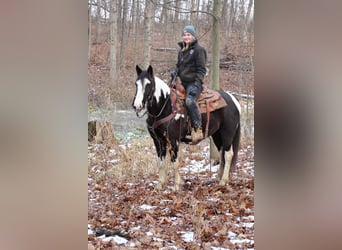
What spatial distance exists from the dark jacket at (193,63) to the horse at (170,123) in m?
0.14

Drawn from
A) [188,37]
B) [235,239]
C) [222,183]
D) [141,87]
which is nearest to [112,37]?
[141,87]

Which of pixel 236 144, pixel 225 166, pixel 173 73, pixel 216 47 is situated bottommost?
pixel 225 166

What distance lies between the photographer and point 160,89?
2.23m

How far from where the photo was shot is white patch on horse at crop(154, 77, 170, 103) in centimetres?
222

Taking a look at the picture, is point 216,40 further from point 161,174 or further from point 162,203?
point 162,203

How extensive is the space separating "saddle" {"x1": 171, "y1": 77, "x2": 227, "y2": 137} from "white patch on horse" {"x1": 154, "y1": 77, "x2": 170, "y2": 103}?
0.04m

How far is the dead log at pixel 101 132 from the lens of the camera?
7.27ft

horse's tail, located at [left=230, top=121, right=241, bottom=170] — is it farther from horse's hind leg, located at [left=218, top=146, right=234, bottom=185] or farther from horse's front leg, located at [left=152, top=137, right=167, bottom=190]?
horse's front leg, located at [left=152, top=137, right=167, bottom=190]

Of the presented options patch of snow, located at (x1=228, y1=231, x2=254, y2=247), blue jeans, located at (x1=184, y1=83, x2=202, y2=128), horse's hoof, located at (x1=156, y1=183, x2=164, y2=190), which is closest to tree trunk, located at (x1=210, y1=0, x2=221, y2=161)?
blue jeans, located at (x1=184, y1=83, x2=202, y2=128)

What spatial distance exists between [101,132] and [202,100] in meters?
0.65
